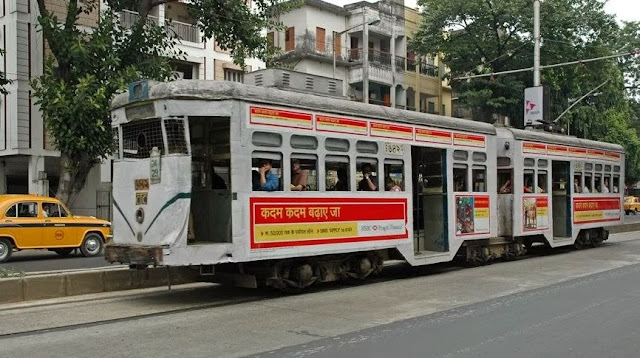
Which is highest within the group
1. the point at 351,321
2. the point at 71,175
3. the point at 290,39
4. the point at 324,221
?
the point at 290,39

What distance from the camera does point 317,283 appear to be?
36.4ft

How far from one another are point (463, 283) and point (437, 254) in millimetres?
1266

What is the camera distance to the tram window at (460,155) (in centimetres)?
1321

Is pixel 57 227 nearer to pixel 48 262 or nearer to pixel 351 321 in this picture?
pixel 48 262

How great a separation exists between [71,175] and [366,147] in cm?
1200

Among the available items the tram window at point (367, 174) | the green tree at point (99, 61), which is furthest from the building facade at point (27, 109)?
the tram window at point (367, 174)

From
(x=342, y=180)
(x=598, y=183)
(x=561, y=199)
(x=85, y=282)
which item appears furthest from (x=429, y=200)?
(x=598, y=183)

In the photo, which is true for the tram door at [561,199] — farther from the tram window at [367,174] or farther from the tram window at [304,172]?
the tram window at [304,172]

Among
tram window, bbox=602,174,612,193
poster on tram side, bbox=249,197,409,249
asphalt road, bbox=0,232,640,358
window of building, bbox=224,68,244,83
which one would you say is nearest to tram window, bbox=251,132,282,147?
poster on tram side, bbox=249,197,409,249

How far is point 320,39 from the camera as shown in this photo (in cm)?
3656

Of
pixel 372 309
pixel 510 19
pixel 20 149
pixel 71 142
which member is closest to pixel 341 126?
pixel 372 309

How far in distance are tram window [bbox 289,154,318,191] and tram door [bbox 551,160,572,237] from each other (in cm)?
977

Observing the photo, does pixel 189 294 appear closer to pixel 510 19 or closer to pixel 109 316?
pixel 109 316

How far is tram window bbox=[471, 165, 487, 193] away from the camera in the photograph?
45.6 ft
